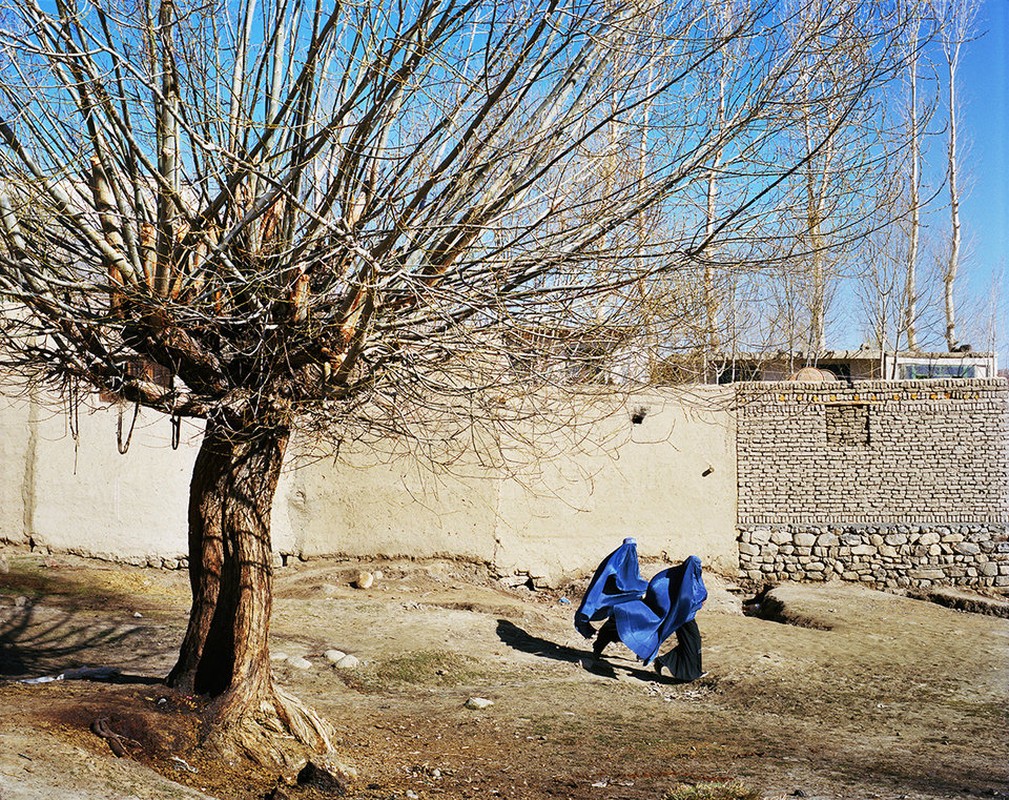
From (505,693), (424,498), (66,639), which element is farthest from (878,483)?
(66,639)

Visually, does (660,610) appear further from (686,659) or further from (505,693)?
(505,693)

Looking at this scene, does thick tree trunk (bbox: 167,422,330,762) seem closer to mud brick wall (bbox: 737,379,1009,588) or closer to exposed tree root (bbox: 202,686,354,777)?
exposed tree root (bbox: 202,686,354,777)

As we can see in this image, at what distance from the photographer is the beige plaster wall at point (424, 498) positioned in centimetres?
1139

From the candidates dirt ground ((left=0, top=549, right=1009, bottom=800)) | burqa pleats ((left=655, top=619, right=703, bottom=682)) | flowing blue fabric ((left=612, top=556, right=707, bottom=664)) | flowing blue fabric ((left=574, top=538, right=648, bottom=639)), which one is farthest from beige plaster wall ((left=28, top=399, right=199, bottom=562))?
burqa pleats ((left=655, top=619, right=703, bottom=682))

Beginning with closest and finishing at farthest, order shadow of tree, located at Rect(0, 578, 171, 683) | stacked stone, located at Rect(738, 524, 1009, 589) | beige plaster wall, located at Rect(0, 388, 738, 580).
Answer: shadow of tree, located at Rect(0, 578, 171, 683)
beige plaster wall, located at Rect(0, 388, 738, 580)
stacked stone, located at Rect(738, 524, 1009, 589)

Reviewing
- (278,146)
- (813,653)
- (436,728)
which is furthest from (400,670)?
(278,146)

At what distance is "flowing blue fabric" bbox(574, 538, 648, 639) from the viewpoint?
9086mm

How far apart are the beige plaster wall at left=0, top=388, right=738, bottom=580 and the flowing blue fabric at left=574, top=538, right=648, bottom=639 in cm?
172

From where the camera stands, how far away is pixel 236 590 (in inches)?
221

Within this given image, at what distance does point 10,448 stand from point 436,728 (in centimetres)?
712

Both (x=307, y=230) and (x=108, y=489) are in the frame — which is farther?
(x=108, y=489)

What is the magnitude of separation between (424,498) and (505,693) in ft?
15.0

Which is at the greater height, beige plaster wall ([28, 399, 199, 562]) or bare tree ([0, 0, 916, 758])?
bare tree ([0, 0, 916, 758])

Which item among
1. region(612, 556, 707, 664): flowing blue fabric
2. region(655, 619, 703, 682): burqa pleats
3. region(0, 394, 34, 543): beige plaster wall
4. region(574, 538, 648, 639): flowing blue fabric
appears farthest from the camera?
region(0, 394, 34, 543): beige plaster wall
